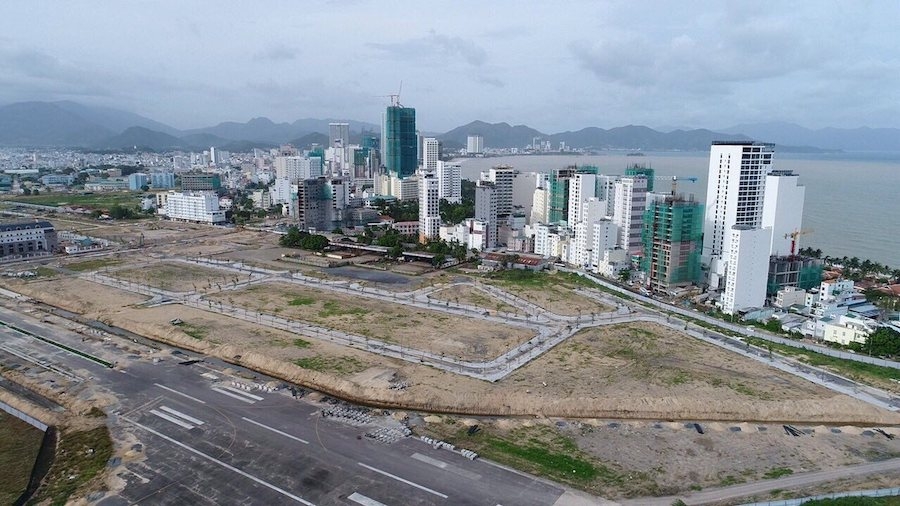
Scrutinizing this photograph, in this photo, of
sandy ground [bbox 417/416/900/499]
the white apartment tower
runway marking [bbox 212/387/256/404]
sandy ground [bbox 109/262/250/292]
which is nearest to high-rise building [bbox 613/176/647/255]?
the white apartment tower

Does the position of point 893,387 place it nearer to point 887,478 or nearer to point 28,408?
point 887,478

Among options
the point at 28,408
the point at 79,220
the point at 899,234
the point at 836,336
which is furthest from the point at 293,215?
the point at 899,234

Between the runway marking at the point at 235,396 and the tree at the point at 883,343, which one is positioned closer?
the runway marking at the point at 235,396

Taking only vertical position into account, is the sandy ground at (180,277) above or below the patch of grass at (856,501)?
above

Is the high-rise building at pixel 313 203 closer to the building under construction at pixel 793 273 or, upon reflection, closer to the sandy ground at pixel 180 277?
the sandy ground at pixel 180 277

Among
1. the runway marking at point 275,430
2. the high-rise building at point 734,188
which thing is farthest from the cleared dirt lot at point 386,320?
the high-rise building at point 734,188

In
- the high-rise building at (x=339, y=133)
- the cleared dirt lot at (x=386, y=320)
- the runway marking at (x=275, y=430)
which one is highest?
the high-rise building at (x=339, y=133)

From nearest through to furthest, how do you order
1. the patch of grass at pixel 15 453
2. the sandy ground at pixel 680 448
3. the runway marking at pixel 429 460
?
the patch of grass at pixel 15 453, the sandy ground at pixel 680 448, the runway marking at pixel 429 460
